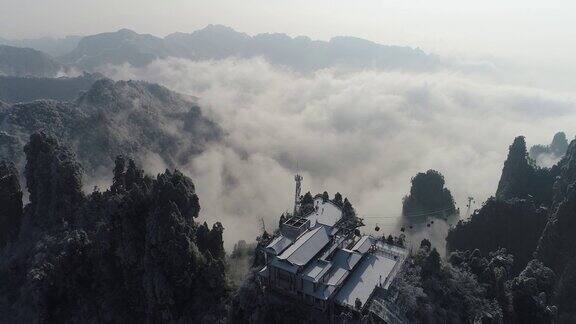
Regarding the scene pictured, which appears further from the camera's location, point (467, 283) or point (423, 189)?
point (423, 189)

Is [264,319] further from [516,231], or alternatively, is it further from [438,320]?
[516,231]

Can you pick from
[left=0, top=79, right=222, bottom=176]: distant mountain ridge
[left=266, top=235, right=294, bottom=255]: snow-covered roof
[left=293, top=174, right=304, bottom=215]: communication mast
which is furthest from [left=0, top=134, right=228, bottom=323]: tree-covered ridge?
[left=0, top=79, right=222, bottom=176]: distant mountain ridge

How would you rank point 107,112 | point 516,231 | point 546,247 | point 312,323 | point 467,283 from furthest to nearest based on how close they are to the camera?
point 107,112 < point 516,231 < point 546,247 < point 467,283 < point 312,323

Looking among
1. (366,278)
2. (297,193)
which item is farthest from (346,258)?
(297,193)

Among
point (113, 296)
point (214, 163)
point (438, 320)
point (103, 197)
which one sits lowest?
point (214, 163)

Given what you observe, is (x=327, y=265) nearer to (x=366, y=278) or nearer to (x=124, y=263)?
(x=366, y=278)

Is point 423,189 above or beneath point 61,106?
beneath

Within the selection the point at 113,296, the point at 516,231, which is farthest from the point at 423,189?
the point at 113,296
